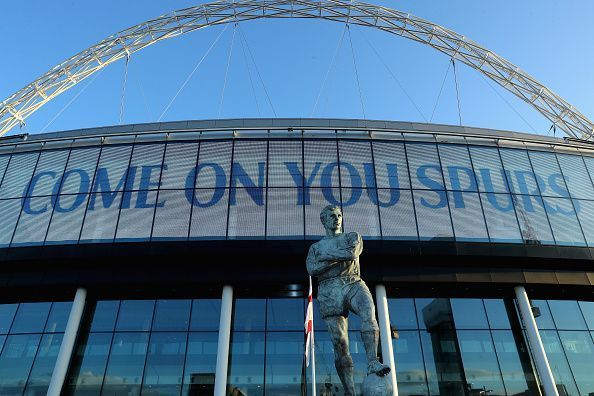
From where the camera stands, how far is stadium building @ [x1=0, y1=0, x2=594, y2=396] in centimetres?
1975

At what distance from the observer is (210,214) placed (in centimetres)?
2166

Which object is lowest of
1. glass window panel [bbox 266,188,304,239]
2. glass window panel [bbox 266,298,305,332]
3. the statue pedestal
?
the statue pedestal

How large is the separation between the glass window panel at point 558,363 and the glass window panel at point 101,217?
2254 cm

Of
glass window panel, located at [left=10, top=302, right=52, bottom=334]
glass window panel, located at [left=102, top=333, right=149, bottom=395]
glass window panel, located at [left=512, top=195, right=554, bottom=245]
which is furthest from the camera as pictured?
glass window panel, located at [left=512, top=195, right=554, bottom=245]

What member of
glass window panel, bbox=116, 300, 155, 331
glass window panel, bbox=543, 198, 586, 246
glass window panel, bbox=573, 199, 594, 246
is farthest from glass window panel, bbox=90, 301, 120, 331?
glass window panel, bbox=573, 199, 594, 246

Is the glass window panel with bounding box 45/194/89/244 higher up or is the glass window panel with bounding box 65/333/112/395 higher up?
the glass window panel with bounding box 45/194/89/244

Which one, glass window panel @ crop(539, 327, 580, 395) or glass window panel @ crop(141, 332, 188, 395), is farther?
glass window panel @ crop(539, 327, 580, 395)

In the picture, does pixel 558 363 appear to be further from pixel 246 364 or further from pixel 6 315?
pixel 6 315

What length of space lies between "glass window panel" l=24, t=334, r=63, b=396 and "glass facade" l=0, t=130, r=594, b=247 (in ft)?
16.1

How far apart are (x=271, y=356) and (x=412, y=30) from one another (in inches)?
1250

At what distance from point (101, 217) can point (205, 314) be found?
24.6 feet

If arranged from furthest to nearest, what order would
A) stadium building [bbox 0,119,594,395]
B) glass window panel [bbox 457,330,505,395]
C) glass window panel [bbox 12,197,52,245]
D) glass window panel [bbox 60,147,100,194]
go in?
glass window panel [bbox 60,147,100,194] → glass window panel [bbox 12,197,52,245] → stadium building [bbox 0,119,594,395] → glass window panel [bbox 457,330,505,395]

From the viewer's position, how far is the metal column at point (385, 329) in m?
19.0

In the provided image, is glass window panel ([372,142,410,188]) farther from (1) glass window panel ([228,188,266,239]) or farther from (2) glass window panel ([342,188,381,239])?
(1) glass window panel ([228,188,266,239])
